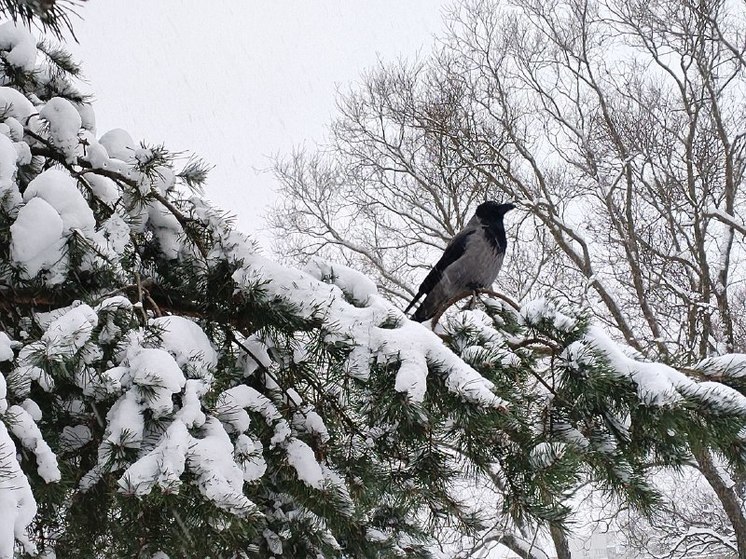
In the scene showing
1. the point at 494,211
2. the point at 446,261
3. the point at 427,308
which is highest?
the point at 494,211

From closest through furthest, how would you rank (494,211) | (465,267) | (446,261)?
(465,267), (446,261), (494,211)

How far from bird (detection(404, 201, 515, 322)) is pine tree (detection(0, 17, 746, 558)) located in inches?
72.1

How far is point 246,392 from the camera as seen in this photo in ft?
5.48

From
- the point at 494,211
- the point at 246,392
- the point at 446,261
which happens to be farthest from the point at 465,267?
the point at 246,392

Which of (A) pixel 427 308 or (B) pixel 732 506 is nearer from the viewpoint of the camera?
(A) pixel 427 308

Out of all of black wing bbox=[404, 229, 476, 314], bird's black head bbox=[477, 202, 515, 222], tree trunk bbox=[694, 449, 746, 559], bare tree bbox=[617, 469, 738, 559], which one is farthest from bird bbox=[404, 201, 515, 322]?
tree trunk bbox=[694, 449, 746, 559]

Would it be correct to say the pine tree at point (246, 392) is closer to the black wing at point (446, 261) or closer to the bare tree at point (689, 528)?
the black wing at point (446, 261)

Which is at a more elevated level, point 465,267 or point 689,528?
point 465,267

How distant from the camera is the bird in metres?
4.04

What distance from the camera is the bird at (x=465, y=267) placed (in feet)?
13.3

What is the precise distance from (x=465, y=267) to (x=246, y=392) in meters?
2.57

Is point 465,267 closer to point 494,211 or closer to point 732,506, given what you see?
point 494,211

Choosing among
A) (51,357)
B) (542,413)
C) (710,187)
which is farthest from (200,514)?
(710,187)

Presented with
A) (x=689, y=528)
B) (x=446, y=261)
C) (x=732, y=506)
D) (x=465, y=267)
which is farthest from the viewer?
(x=689, y=528)
